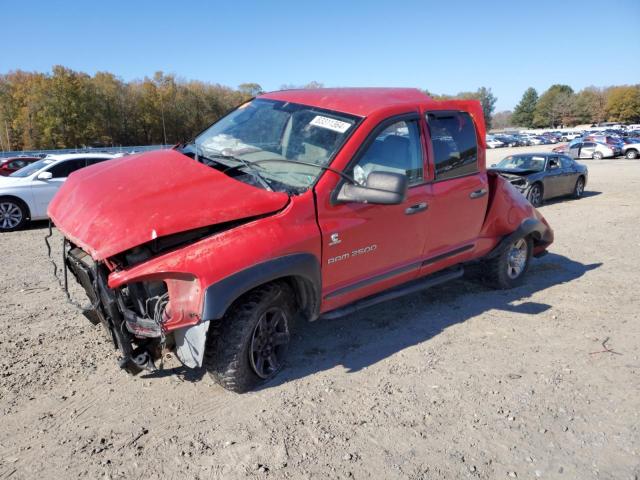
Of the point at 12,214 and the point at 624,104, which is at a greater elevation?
the point at 624,104

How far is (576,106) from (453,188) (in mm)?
154853

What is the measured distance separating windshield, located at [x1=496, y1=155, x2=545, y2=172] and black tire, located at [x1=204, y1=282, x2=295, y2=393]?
1204 centimetres

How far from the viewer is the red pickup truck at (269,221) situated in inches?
118

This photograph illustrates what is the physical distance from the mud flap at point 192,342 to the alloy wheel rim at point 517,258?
152 inches

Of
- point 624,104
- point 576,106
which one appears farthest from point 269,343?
point 576,106

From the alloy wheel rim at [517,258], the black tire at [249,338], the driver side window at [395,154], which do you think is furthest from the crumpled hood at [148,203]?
the alloy wheel rim at [517,258]

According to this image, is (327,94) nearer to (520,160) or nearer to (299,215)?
(299,215)

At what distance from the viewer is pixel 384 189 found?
3.29 metres

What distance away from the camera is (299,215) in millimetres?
3344

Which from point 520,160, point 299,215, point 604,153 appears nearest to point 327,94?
point 299,215

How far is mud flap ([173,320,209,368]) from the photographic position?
3070mm

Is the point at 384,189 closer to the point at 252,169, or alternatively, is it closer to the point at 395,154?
the point at 395,154

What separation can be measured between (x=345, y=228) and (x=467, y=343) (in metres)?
1.74

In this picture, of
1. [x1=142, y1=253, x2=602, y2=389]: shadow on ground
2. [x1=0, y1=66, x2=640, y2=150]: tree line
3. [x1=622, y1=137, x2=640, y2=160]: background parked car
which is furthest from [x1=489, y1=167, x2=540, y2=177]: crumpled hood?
[x1=0, y1=66, x2=640, y2=150]: tree line
